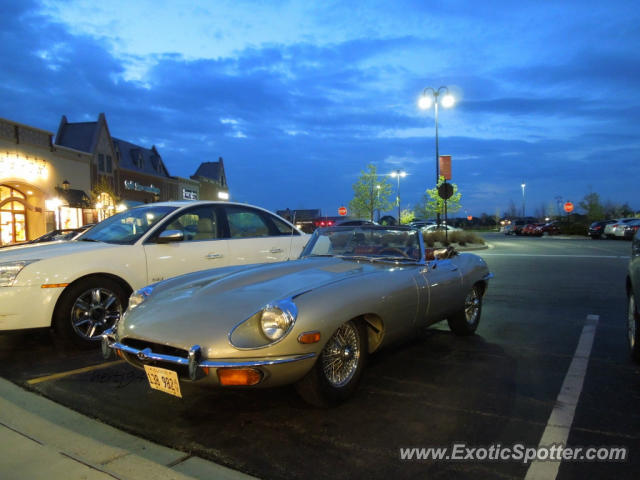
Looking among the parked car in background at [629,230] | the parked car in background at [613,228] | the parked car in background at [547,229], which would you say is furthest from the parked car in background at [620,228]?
the parked car in background at [547,229]

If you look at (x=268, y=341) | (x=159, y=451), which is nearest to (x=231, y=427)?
(x=159, y=451)

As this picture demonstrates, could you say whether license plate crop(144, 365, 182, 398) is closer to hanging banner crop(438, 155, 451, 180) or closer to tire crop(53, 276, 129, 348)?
tire crop(53, 276, 129, 348)

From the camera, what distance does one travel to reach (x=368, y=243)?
16.1 ft

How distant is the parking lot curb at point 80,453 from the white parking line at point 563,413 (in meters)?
1.60

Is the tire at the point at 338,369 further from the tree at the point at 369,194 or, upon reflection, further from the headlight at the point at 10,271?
the tree at the point at 369,194

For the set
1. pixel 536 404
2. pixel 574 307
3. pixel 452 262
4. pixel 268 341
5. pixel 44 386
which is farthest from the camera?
pixel 574 307

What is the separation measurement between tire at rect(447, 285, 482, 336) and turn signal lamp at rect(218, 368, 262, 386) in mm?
3066

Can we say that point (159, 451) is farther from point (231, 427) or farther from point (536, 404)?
point (536, 404)

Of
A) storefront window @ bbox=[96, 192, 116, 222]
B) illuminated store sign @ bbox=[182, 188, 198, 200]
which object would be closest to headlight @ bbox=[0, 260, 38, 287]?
storefront window @ bbox=[96, 192, 116, 222]

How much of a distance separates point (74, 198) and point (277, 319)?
1036 inches

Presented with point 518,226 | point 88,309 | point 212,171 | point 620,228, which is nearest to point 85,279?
point 88,309

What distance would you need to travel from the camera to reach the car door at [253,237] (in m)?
6.24

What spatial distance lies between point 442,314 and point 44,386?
3.60m

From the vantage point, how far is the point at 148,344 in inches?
126
